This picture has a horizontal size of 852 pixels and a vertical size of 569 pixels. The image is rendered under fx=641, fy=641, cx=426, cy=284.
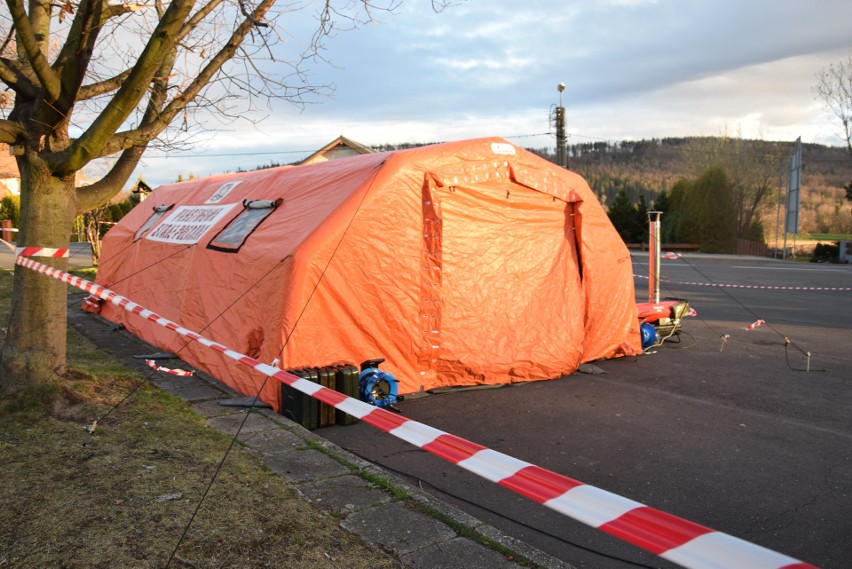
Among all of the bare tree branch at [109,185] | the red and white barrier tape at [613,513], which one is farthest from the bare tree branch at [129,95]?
the red and white barrier tape at [613,513]

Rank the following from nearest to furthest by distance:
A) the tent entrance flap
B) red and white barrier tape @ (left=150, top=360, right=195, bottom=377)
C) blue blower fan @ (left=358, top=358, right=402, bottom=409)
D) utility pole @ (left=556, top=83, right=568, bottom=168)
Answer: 1. blue blower fan @ (left=358, top=358, right=402, bottom=409)
2. red and white barrier tape @ (left=150, top=360, right=195, bottom=377)
3. the tent entrance flap
4. utility pole @ (left=556, top=83, right=568, bottom=168)

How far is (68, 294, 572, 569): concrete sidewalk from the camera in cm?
346

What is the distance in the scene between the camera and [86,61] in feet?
17.0

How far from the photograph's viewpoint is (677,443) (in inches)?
231

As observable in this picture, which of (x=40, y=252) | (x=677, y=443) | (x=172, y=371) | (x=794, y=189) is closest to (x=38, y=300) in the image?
(x=40, y=252)

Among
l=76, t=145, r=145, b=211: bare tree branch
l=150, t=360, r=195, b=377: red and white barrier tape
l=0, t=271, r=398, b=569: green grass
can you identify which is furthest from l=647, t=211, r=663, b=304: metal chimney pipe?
l=0, t=271, r=398, b=569: green grass

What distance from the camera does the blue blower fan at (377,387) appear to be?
21.3 feet

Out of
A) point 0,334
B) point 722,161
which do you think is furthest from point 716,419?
point 722,161

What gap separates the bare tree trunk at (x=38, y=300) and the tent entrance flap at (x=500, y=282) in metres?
3.70

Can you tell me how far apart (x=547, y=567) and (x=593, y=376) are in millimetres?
5305

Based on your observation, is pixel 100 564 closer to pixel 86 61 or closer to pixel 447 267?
pixel 86 61

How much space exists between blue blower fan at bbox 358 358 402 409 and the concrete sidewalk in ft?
2.60

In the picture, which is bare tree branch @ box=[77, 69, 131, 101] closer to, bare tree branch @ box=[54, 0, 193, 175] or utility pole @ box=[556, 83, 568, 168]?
bare tree branch @ box=[54, 0, 193, 175]

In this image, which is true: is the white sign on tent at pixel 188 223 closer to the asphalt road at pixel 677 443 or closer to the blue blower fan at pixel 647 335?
the asphalt road at pixel 677 443
